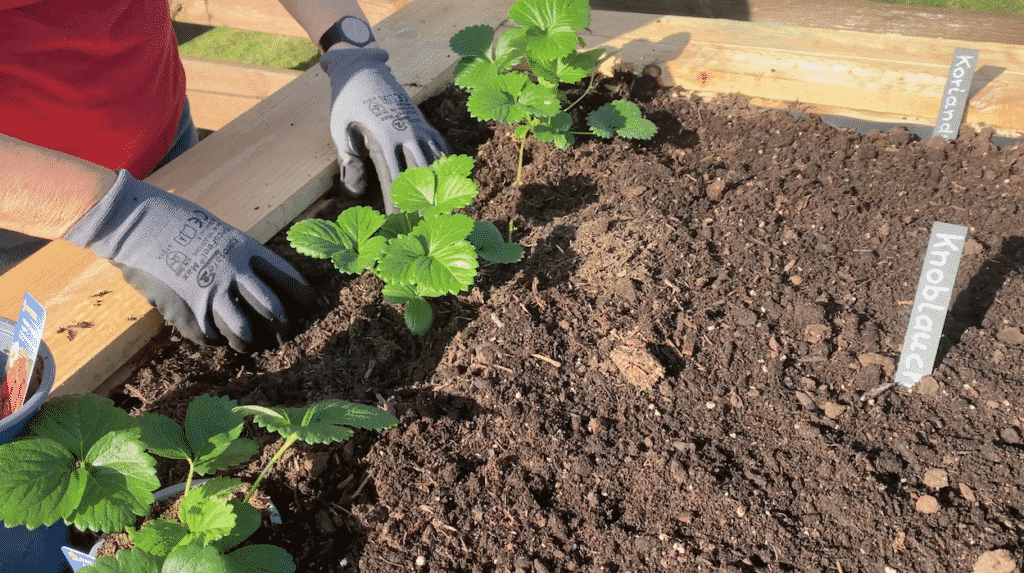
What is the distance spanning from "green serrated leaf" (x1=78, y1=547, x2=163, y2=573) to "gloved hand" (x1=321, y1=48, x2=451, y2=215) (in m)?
0.97

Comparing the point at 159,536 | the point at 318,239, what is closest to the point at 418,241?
the point at 318,239

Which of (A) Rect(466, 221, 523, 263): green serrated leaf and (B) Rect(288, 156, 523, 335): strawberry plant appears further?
(A) Rect(466, 221, 523, 263): green serrated leaf

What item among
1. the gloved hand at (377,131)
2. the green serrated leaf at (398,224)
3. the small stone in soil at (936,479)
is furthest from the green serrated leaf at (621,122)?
the small stone in soil at (936,479)

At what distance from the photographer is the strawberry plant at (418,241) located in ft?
4.33

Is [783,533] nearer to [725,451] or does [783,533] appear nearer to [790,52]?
[725,451]

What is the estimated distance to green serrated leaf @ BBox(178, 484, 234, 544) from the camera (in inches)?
37.3

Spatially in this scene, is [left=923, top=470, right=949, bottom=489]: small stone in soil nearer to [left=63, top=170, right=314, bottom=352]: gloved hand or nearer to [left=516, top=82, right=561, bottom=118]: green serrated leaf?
[left=516, top=82, right=561, bottom=118]: green serrated leaf

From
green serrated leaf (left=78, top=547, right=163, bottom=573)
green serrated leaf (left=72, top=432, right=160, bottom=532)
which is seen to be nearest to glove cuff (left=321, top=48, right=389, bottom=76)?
Result: green serrated leaf (left=72, top=432, right=160, bottom=532)

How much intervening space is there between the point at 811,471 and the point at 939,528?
198 millimetres

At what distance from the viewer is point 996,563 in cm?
103

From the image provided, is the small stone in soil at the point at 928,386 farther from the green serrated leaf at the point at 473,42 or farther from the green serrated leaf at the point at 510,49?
the green serrated leaf at the point at 473,42

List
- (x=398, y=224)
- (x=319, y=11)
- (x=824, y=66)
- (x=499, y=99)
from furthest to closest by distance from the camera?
(x=319, y=11), (x=824, y=66), (x=499, y=99), (x=398, y=224)

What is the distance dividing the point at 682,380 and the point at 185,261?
1.03 m

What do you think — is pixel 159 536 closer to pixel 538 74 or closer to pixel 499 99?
pixel 499 99
